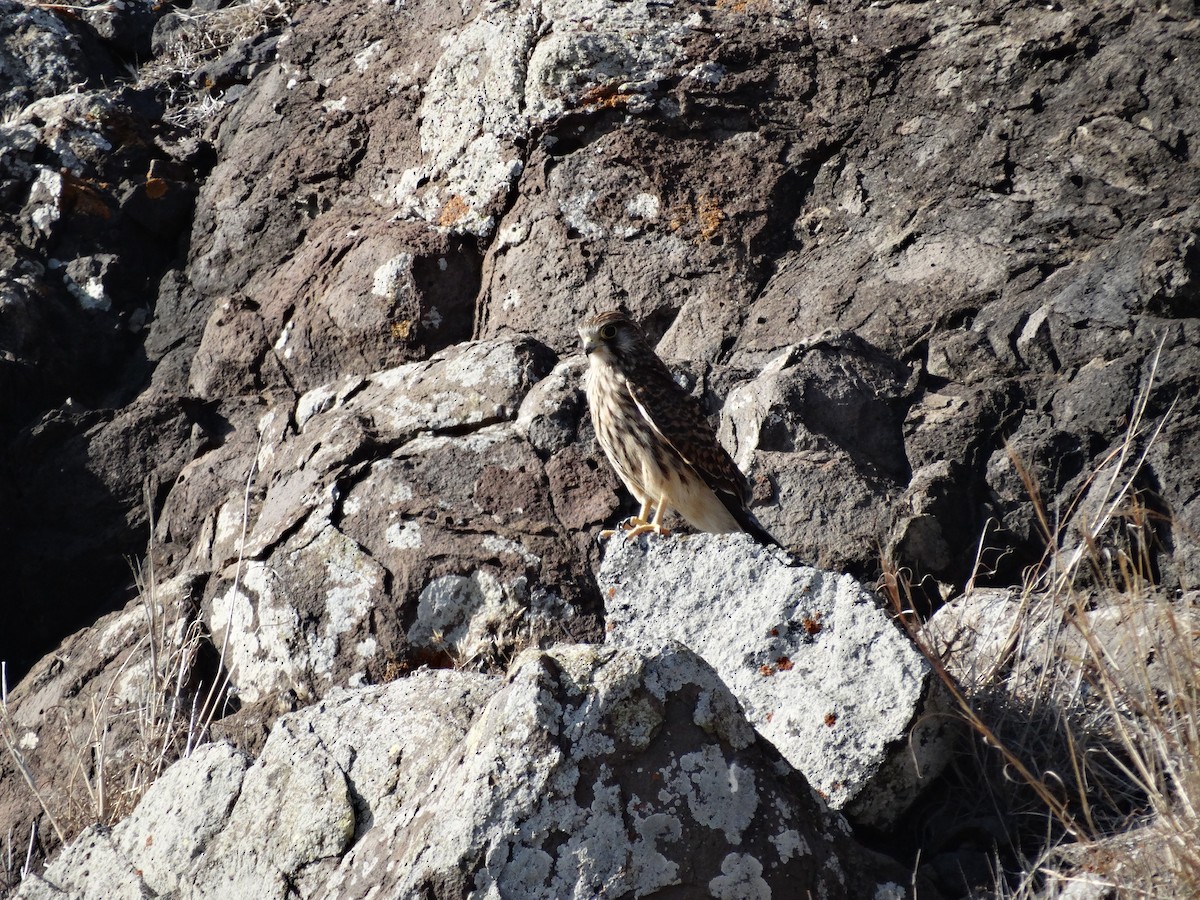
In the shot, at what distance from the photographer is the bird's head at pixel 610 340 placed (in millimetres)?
4734

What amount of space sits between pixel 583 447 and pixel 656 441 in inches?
19.6

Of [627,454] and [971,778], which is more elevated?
[627,454]

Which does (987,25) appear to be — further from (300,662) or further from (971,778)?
(300,662)

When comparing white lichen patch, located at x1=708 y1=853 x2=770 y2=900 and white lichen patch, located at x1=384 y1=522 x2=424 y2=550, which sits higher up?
white lichen patch, located at x1=384 y1=522 x2=424 y2=550

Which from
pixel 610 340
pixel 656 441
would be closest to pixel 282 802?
pixel 656 441

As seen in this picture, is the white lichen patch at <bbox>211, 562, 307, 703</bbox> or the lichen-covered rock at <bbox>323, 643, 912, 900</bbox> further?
the white lichen patch at <bbox>211, 562, 307, 703</bbox>

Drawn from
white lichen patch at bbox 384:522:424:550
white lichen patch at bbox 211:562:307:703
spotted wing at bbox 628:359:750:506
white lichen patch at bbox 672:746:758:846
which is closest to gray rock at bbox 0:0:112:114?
white lichen patch at bbox 211:562:307:703

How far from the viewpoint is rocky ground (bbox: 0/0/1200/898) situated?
113 inches

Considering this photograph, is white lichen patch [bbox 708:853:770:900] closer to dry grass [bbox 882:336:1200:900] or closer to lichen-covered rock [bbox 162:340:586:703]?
dry grass [bbox 882:336:1200:900]

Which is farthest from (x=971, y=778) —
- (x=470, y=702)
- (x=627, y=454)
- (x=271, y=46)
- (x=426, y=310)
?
(x=271, y=46)

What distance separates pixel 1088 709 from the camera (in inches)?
131

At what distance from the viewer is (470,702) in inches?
135

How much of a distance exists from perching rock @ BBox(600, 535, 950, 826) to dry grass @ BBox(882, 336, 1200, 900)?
0.47 ft

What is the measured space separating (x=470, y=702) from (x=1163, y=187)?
364cm
